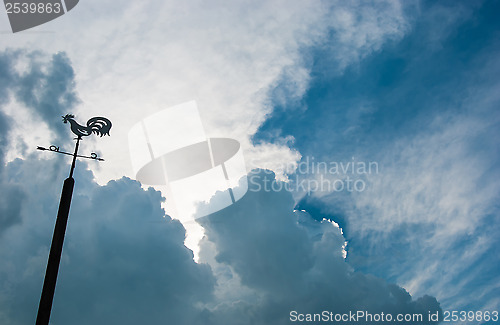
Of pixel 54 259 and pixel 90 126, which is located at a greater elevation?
pixel 90 126

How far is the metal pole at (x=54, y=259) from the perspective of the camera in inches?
393

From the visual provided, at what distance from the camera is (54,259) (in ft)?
34.7

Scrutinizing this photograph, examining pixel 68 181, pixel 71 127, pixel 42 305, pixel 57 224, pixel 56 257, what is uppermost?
pixel 71 127

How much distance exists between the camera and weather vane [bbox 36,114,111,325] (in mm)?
10055

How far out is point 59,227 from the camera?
11.0 m

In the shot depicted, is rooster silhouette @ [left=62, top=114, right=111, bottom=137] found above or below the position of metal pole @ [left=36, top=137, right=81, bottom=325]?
above

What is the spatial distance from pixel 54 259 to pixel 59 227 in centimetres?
121

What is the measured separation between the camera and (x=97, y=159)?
549 inches

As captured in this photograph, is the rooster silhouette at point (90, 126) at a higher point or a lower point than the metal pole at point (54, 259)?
higher

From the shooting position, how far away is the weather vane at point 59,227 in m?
10.1

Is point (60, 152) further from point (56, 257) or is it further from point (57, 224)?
point (56, 257)

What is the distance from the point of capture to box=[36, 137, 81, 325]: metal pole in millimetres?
9992

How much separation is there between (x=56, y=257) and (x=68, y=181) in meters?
3.28

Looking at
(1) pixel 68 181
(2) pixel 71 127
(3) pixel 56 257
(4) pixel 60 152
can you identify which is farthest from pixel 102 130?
(3) pixel 56 257
